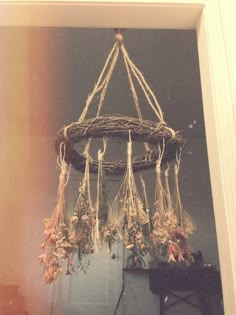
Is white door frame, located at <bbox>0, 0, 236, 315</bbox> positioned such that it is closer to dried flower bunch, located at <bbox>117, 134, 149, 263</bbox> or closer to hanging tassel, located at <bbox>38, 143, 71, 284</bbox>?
dried flower bunch, located at <bbox>117, 134, 149, 263</bbox>

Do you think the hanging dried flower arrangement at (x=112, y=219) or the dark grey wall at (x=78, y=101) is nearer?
the hanging dried flower arrangement at (x=112, y=219)

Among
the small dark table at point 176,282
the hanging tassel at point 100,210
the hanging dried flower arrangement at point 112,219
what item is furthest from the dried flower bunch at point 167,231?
the small dark table at point 176,282

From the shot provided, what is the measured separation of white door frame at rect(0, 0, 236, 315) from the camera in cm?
62

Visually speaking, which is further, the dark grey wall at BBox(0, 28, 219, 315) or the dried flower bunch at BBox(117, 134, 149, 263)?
the dark grey wall at BBox(0, 28, 219, 315)

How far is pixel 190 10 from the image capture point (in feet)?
2.56

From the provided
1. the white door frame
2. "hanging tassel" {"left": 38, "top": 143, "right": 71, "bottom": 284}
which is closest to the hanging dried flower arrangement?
"hanging tassel" {"left": 38, "top": 143, "right": 71, "bottom": 284}

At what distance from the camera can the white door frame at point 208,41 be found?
62cm

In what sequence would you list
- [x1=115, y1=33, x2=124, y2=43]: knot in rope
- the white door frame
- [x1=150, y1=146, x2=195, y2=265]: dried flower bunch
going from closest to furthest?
the white door frame, [x1=150, y1=146, x2=195, y2=265]: dried flower bunch, [x1=115, y1=33, x2=124, y2=43]: knot in rope

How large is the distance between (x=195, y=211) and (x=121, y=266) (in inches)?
13.7

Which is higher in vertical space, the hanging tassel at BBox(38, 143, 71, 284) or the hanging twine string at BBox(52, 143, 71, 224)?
the hanging twine string at BBox(52, 143, 71, 224)

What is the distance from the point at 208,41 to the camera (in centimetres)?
74

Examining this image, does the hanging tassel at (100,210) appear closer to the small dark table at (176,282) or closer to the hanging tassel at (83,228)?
the hanging tassel at (83,228)

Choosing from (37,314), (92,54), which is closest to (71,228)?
(37,314)

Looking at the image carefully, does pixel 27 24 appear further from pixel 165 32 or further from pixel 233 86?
A: pixel 233 86
